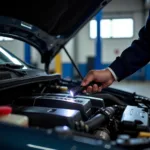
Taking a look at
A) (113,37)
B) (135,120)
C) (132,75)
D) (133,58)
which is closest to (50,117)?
(135,120)

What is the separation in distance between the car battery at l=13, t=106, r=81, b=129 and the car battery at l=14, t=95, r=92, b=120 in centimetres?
11

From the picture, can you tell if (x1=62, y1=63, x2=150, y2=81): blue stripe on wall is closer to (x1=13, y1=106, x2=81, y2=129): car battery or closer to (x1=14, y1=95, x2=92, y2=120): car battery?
(x1=14, y1=95, x2=92, y2=120): car battery

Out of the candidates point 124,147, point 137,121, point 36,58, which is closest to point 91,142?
point 124,147

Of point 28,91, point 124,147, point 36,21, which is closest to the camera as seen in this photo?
point 124,147

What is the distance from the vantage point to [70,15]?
6.55 feet

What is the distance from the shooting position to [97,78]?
1654 millimetres

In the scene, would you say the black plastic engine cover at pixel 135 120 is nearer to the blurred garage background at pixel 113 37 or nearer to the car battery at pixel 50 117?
the car battery at pixel 50 117

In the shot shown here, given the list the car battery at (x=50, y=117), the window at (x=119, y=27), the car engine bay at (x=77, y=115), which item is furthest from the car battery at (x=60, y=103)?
the window at (x=119, y=27)

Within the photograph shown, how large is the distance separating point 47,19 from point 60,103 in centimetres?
81

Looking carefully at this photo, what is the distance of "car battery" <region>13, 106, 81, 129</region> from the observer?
3.70 ft

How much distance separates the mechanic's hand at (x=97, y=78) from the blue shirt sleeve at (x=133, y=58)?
50 millimetres

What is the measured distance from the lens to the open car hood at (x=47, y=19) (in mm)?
1780

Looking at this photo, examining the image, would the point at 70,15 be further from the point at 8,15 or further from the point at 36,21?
the point at 8,15

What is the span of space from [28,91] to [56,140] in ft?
2.81
